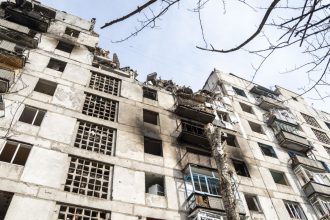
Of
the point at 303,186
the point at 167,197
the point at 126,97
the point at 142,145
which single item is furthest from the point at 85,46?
the point at 303,186

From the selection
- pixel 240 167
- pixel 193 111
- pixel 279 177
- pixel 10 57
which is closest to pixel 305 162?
pixel 279 177

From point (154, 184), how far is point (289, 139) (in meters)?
14.2

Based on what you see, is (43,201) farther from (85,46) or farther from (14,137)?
(85,46)

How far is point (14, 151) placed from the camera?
48.1 feet

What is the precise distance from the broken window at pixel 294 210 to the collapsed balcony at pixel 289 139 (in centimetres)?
641

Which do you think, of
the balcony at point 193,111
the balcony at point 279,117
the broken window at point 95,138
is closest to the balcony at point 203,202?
the broken window at point 95,138

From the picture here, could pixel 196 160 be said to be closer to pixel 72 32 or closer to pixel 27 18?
pixel 72 32

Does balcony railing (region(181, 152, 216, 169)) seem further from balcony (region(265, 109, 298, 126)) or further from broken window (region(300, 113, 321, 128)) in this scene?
broken window (region(300, 113, 321, 128))

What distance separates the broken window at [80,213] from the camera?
41.9 feet

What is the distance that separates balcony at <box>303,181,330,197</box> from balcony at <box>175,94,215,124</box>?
27.8 ft

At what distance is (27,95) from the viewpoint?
55.8 feet

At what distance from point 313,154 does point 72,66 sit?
21.8 metres

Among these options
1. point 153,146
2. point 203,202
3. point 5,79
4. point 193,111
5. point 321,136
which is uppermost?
point 321,136

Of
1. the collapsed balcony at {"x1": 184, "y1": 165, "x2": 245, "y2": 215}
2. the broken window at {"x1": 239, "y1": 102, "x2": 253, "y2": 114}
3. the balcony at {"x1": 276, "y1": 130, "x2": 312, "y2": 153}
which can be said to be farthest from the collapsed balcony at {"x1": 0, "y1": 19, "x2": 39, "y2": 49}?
the balcony at {"x1": 276, "y1": 130, "x2": 312, "y2": 153}
